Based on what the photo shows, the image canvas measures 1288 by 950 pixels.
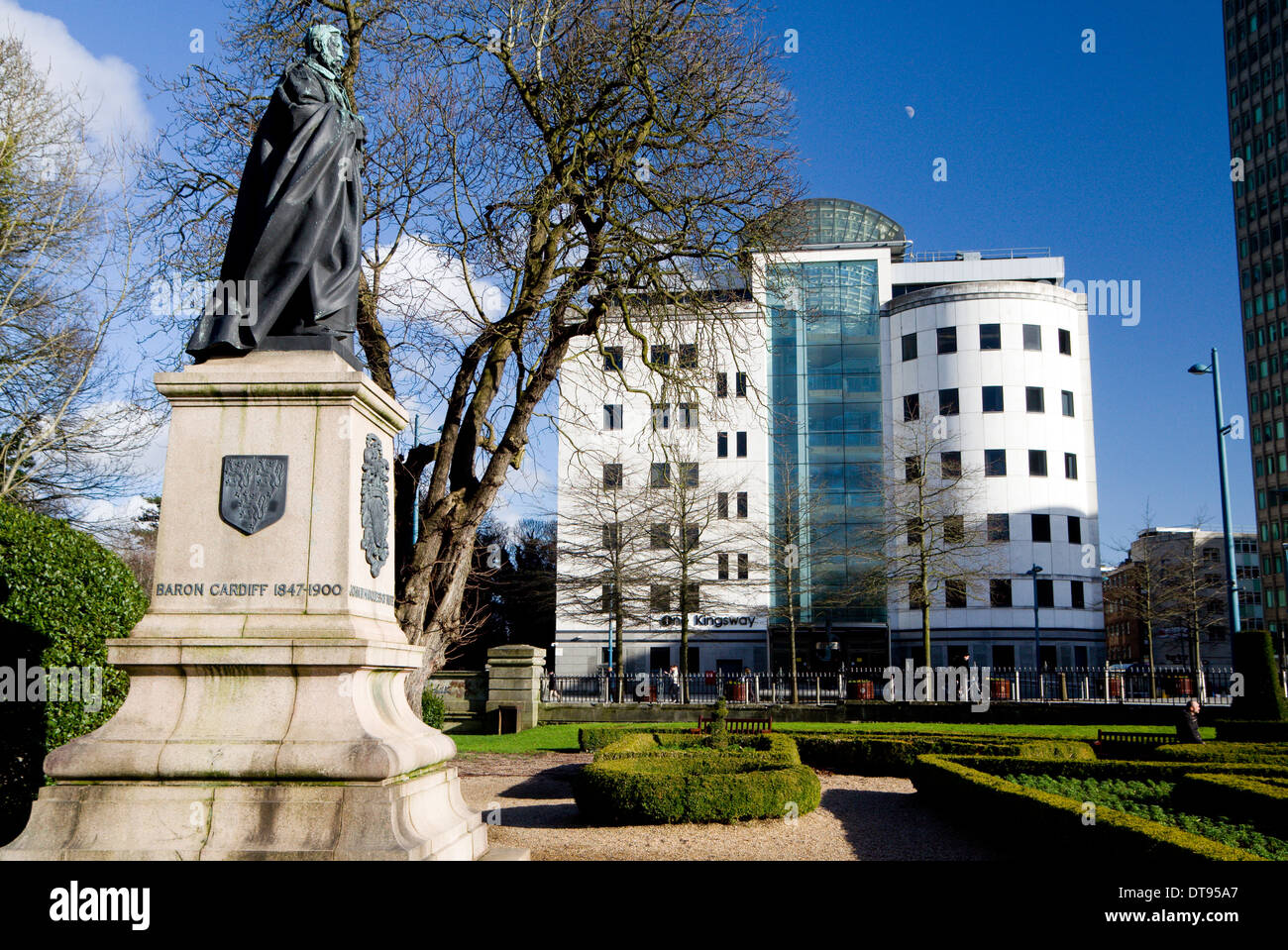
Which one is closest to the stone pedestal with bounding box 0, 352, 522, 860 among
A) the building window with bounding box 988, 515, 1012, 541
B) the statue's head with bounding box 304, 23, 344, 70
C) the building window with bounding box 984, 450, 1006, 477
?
the statue's head with bounding box 304, 23, 344, 70

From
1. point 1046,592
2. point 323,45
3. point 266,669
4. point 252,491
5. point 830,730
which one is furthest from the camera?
point 1046,592

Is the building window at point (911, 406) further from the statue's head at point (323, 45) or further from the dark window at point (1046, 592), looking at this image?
the statue's head at point (323, 45)

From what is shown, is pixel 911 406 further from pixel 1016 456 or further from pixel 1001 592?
pixel 1001 592

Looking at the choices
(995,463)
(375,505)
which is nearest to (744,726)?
(375,505)

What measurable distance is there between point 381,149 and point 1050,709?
2333cm

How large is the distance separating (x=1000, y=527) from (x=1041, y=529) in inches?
102

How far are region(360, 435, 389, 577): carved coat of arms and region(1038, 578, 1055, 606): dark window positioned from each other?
4575cm

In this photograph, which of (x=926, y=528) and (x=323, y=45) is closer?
(x=323, y=45)

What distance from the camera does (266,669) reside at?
6.32 m

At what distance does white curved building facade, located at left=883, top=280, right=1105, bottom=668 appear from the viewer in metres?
47.6

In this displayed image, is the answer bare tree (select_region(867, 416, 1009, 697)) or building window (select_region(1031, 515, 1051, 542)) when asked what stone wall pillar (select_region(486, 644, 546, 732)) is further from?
building window (select_region(1031, 515, 1051, 542))

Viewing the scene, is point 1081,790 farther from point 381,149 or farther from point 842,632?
point 842,632
